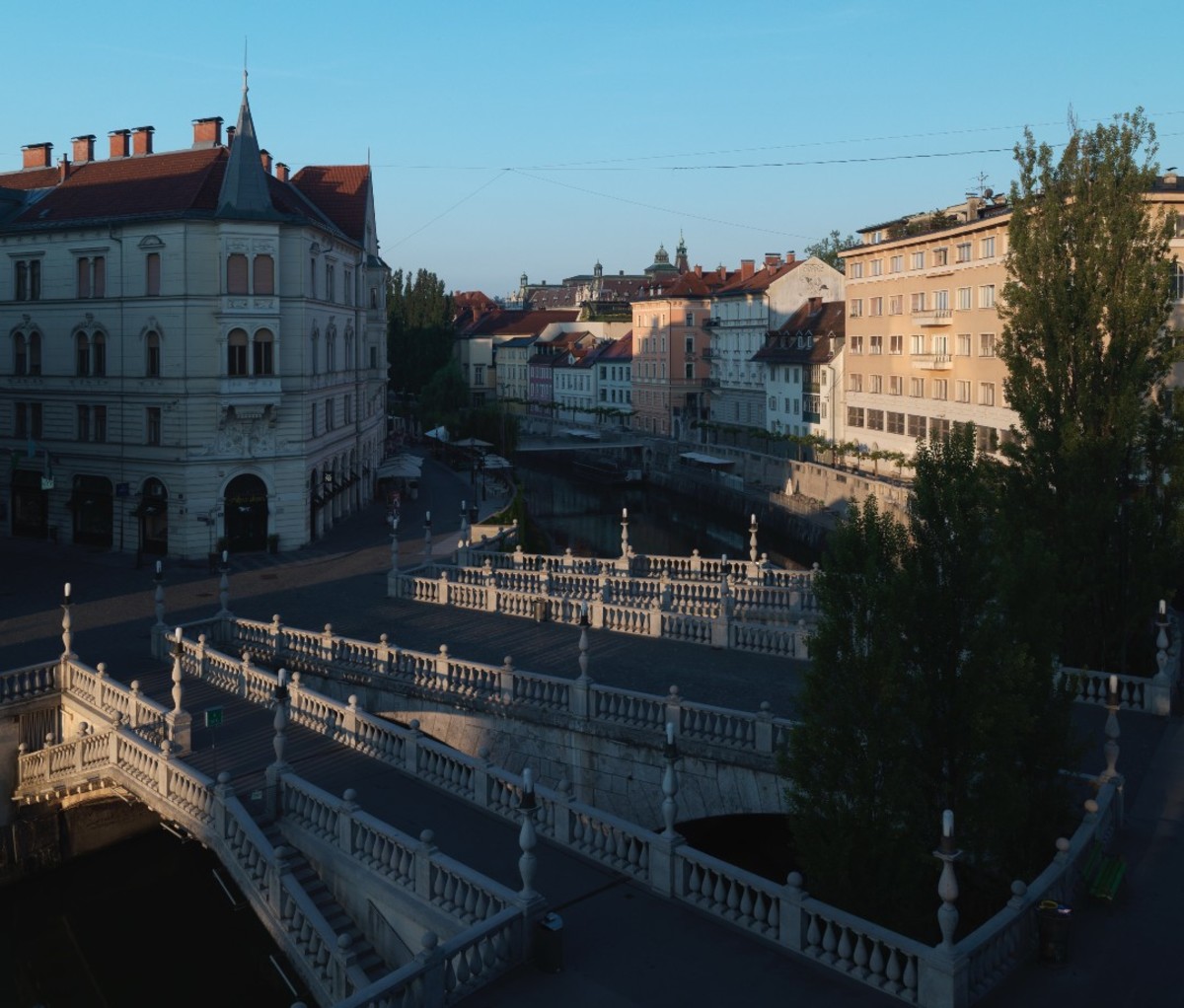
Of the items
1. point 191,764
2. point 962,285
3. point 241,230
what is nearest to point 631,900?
point 191,764

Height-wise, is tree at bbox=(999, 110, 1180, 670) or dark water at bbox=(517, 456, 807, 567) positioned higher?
tree at bbox=(999, 110, 1180, 670)

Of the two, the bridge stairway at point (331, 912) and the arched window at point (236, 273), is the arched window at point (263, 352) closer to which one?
the arched window at point (236, 273)

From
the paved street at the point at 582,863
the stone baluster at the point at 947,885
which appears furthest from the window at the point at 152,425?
the stone baluster at the point at 947,885

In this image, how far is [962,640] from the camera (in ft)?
44.7

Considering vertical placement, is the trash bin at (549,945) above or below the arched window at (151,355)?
below

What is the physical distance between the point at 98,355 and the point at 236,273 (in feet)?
23.7

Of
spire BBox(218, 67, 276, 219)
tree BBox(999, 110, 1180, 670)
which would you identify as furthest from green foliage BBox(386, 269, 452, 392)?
tree BBox(999, 110, 1180, 670)

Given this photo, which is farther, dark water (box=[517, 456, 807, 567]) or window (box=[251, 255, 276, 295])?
dark water (box=[517, 456, 807, 567])

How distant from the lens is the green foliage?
108688 millimetres

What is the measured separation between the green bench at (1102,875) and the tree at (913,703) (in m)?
1.44

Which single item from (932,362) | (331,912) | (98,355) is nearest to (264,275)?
(98,355)

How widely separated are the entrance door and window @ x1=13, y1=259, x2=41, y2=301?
1202cm

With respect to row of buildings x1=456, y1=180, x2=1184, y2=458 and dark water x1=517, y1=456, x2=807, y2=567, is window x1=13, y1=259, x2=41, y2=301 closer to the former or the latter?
dark water x1=517, y1=456, x2=807, y2=567

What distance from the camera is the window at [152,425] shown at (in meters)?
46.3
